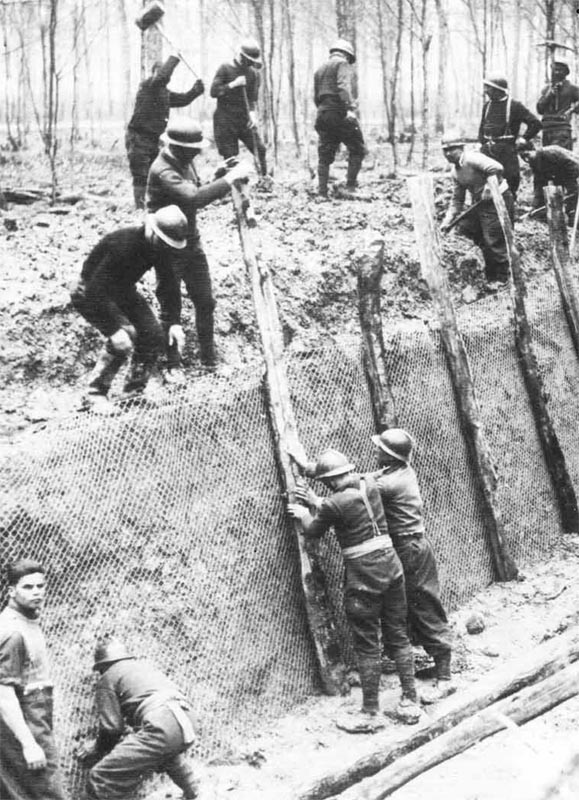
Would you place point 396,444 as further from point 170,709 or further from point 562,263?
point 562,263

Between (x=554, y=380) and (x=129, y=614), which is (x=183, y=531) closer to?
(x=129, y=614)

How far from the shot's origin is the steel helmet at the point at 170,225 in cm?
781

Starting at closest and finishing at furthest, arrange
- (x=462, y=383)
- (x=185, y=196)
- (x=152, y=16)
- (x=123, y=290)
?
(x=123, y=290)
(x=185, y=196)
(x=462, y=383)
(x=152, y=16)

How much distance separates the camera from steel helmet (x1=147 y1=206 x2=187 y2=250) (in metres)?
7.81

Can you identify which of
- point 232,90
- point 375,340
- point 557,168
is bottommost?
point 375,340

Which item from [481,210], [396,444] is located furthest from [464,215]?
[396,444]

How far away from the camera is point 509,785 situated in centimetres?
620

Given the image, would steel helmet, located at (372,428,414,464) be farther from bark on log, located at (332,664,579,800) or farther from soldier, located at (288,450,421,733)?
bark on log, located at (332,664,579,800)

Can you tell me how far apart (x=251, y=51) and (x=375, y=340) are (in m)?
5.90

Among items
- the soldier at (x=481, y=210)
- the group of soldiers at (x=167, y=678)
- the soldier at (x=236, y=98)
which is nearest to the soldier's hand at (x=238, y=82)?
the soldier at (x=236, y=98)

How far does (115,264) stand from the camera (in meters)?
7.89

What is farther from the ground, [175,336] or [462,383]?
[175,336]

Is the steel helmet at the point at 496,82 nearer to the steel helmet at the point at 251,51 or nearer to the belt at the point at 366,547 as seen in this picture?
the steel helmet at the point at 251,51

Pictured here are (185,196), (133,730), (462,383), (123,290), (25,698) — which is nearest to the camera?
(25,698)
